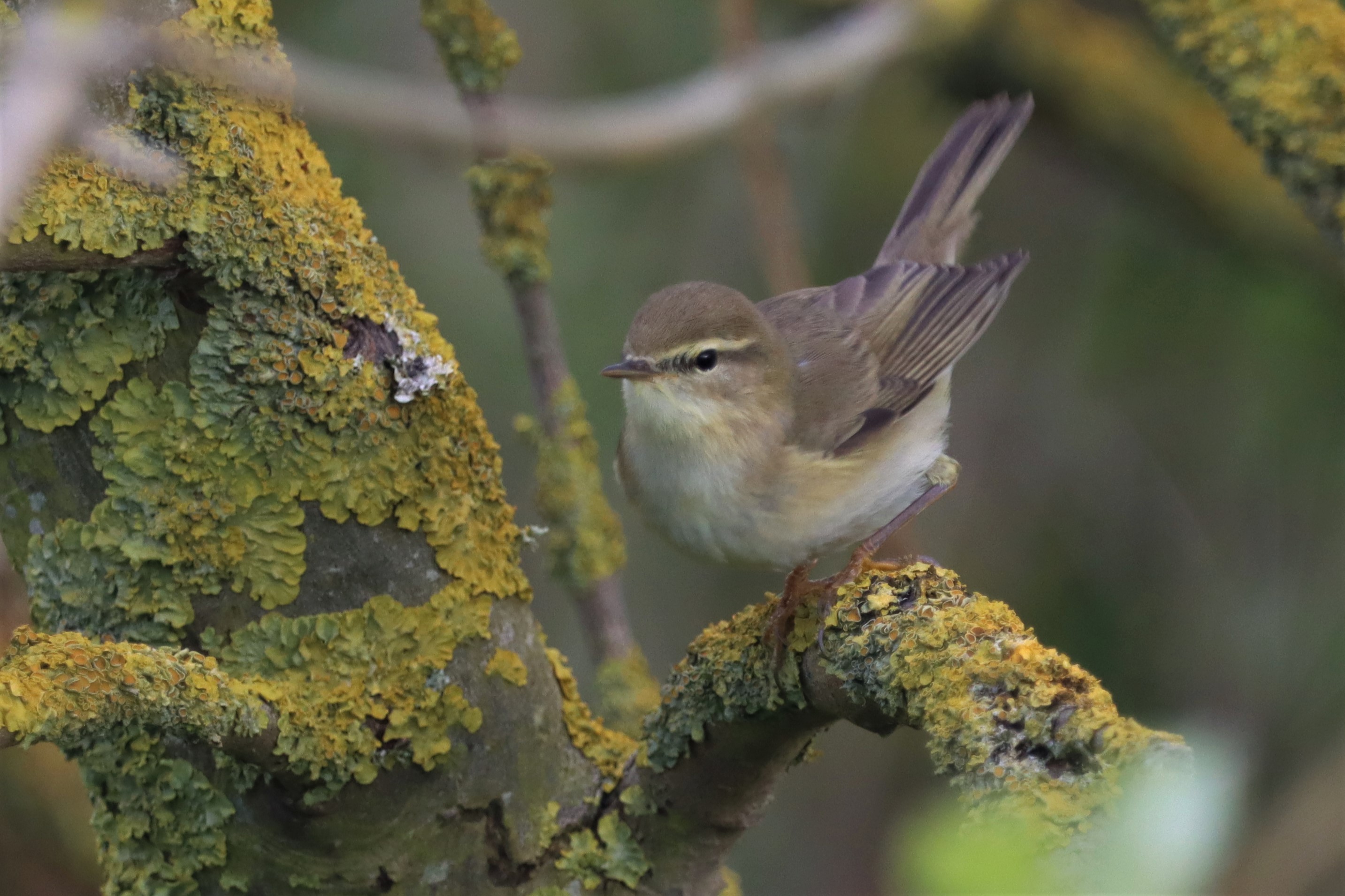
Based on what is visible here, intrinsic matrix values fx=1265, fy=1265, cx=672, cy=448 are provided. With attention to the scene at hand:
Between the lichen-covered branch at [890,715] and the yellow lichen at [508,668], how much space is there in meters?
0.23

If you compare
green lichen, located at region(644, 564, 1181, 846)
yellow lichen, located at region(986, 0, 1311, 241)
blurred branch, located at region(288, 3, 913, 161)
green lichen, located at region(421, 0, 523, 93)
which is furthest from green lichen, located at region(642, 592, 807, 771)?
yellow lichen, located at region(986, 0, 1311, 241)

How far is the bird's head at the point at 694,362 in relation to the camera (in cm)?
302

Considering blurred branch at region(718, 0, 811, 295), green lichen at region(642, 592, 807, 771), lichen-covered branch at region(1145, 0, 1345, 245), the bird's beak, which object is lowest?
green lichen at region(642, 592, 807, 771)

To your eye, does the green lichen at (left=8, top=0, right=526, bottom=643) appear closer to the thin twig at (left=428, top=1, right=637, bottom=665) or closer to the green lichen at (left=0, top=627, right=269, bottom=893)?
the green lichen at (left=0, top=627, right=269, bottom=893)

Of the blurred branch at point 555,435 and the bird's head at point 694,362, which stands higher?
the bird's head at point 694,362

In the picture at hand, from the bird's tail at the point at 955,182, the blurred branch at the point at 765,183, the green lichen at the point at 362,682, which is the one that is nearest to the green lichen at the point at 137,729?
the green lichen at the point at 362,682

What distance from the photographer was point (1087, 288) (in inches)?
201

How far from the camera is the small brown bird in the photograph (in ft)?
9.02

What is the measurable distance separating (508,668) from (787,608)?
478mm

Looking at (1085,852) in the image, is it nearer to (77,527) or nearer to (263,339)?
(263,339)

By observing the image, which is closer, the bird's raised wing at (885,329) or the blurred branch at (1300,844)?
the bird's raised wing at (885,329)

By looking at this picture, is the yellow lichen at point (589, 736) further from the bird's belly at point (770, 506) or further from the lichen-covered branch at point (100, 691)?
the lichen-covered branch at point (100, 691)

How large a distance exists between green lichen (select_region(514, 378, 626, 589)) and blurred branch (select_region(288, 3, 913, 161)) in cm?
59

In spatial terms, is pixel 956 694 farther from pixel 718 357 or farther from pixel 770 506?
pixel 718 357
